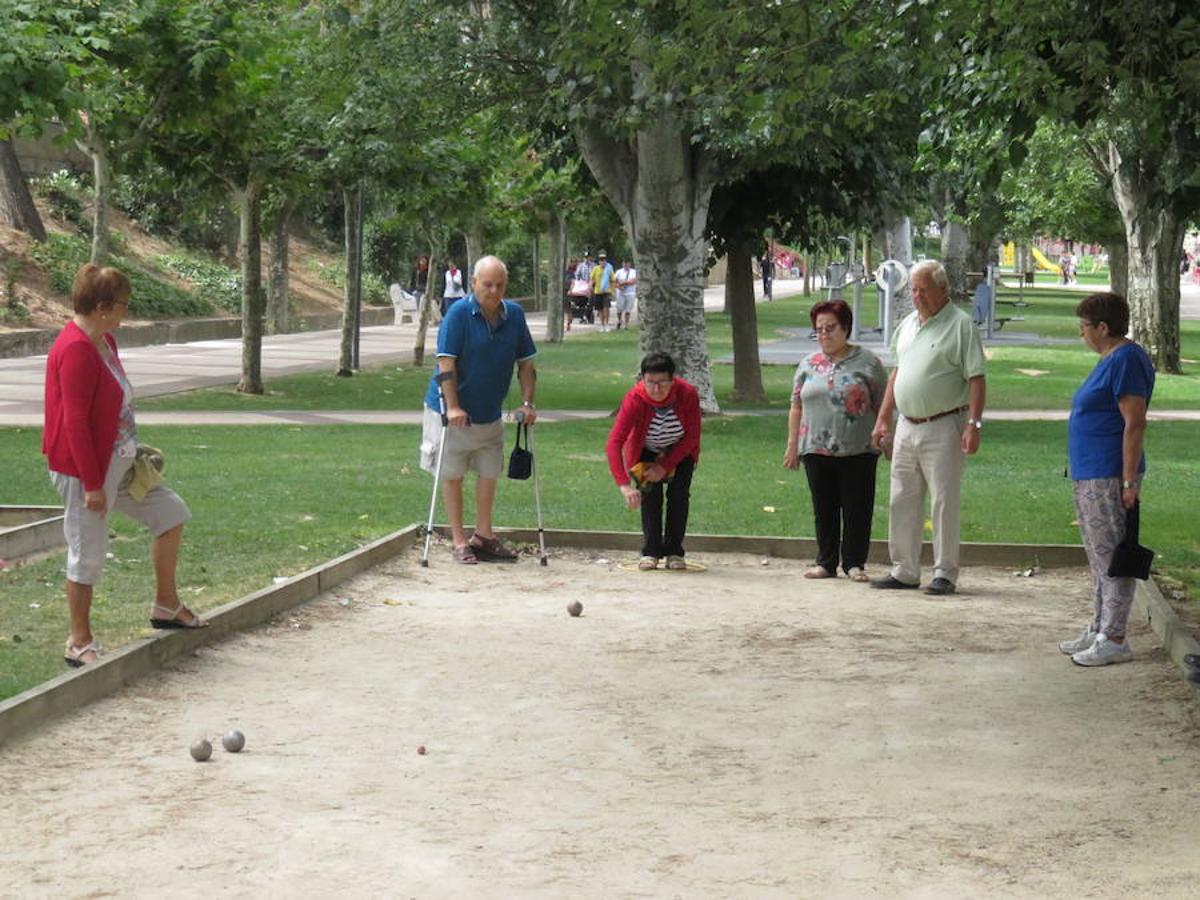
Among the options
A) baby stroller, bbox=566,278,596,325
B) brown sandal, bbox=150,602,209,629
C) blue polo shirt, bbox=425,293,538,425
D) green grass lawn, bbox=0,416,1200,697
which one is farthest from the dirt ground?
baby stroller, bbox=566,278,596,325

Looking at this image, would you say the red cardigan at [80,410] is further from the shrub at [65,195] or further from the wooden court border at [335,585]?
the shrub at [65,195]

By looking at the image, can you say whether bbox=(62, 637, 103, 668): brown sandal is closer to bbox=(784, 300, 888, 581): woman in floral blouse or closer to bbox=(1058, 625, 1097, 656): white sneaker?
bbox=(1058, 625, 1097, 656): white sneaker

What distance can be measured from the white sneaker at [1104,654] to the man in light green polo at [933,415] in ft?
5.89

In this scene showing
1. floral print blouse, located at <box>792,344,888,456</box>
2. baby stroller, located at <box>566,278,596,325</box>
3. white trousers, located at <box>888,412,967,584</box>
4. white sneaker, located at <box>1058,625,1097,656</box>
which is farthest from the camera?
baby stroller, located at <box>566,278,596,325</box>

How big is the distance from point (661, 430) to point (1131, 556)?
374 centimetres

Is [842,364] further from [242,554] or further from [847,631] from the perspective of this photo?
[242,554]

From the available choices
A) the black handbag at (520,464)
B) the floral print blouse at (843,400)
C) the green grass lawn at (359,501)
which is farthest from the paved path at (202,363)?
the floral print blouse at (843,400)

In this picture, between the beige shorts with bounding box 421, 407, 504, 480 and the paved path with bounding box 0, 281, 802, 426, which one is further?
the paved path with bounding box 0, 281, 802, 426

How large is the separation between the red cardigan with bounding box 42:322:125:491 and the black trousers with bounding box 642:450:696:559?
4.47 metres

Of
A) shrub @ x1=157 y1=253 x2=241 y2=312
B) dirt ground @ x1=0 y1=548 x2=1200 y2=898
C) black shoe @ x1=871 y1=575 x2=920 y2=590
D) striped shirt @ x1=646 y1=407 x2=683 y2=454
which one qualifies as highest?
shrub @ x1=157 y1=253 x2=241 y2=312

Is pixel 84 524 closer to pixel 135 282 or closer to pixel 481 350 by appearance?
pixel 481 350

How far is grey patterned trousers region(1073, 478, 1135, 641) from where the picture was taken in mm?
9008

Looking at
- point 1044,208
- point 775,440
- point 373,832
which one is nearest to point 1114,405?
point 373,832

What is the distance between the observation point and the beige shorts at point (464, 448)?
12211 millimetres
